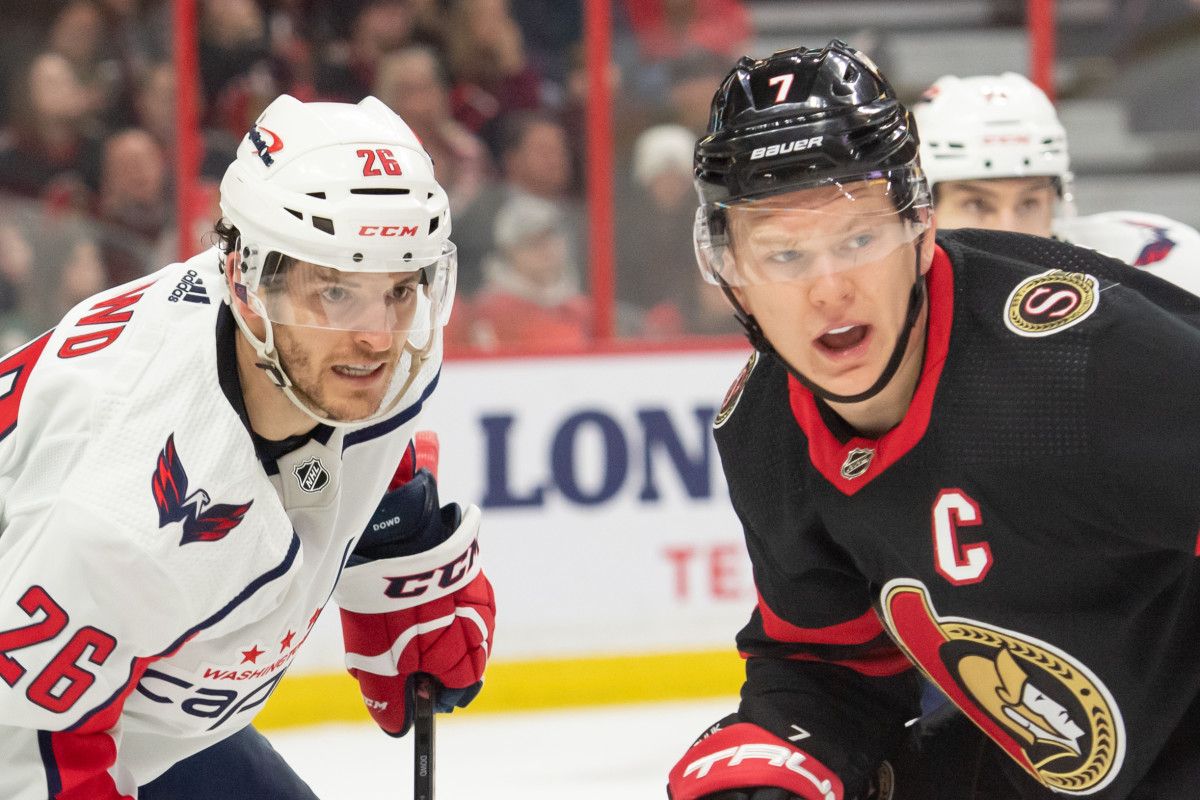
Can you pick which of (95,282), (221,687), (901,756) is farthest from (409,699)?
(95,282)

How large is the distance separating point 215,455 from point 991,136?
1.65 meters

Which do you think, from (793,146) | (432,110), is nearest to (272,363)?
(793,146)

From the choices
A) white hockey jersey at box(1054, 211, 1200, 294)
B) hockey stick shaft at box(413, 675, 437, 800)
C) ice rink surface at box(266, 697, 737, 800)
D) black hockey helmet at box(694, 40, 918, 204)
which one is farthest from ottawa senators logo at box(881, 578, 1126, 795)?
ice rink surface at box(266, 697, 737, 800)

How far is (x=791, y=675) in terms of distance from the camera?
202 cm

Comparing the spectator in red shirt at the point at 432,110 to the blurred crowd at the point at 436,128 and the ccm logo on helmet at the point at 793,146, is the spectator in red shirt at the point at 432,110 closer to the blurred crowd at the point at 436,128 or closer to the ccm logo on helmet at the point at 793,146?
the blurred crowd at the point at 436,128

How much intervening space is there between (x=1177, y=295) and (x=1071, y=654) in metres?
0.40

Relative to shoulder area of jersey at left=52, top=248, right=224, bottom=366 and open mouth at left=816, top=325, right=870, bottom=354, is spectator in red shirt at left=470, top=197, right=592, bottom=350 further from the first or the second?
open mouth at left=816, top=325, right=870, bottom=354

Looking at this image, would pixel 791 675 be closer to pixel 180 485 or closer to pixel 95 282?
pixel 180 485

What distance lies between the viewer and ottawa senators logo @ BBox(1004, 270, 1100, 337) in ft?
5.64

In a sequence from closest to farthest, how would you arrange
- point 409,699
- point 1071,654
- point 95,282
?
point 1071,654, point 409,699, point 95,282

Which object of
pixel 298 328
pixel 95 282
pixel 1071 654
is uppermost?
Result: pixel 298 328

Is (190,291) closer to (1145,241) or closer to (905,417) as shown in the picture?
(905,417)

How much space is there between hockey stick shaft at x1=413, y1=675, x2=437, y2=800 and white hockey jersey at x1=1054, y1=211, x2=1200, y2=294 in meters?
1.30

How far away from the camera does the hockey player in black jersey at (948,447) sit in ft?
5.52
